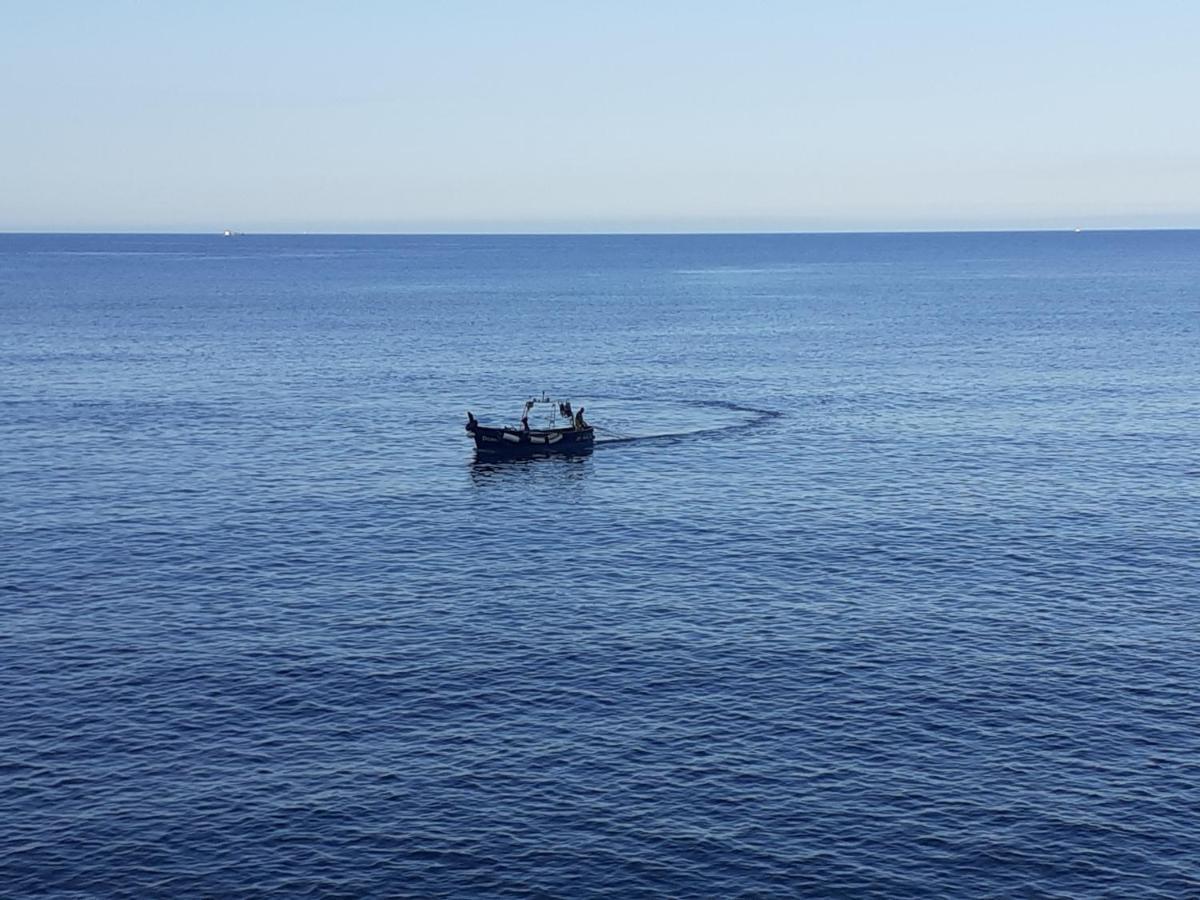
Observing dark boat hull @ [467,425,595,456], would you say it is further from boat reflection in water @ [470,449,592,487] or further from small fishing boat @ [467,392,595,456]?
boat reflection in water @ [470,449,592,487]

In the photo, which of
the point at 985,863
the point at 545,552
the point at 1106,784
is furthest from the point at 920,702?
the point at 545,552

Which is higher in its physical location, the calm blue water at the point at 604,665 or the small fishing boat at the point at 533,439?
the small fishing boat at the point at 533,439

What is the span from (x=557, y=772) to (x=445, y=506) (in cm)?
5169

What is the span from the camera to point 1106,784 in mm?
59969

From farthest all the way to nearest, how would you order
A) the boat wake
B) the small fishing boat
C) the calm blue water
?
the boat wake → the small fishing boat → the calm blue water

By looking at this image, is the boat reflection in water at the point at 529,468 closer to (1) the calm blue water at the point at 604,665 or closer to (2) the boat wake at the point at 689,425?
(1) the calm blue water at the point at 604,665

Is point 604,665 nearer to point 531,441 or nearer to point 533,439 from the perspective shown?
point 533,439

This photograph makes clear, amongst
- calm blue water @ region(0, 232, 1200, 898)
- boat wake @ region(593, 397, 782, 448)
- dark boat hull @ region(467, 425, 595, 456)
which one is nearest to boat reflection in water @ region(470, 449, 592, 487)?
dark boat hull @ region(467, 425, 595, 456)

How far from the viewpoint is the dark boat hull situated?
429ft

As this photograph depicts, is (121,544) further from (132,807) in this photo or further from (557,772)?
(557,772)

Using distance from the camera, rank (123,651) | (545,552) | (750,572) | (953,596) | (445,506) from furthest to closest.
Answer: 1. (445,506)
2. (545,552)
3. (750,572)
4. (953,596)
5. (123,651)

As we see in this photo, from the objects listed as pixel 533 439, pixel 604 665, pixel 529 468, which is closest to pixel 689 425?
pixel 533 439

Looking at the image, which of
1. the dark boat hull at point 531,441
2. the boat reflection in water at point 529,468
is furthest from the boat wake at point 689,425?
the boat reflection in water at point 529,468

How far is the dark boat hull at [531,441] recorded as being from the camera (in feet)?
429
